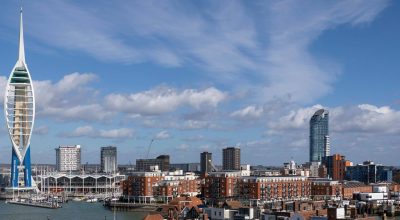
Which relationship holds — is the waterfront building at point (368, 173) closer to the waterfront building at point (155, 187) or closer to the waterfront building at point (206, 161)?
the waterfront building at point (206, 161)

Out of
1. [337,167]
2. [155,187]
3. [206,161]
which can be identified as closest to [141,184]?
[155,187]

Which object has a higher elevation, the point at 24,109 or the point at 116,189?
the point at 24,109

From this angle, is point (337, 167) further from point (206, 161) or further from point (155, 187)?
point (155, 187)

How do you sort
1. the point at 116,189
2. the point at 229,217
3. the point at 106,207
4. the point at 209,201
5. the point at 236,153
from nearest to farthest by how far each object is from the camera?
1. the point at 229,217
2. the point at 209,201
3. the point at 106,207
4. the point at 116,189
5. the point at 236,153

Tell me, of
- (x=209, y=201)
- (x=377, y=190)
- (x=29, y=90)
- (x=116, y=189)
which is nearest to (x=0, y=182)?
(x=116, y=189)

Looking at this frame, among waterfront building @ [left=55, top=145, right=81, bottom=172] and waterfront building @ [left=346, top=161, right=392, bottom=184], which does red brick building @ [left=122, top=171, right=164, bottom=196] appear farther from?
waterfront building @ [left=55, top=145, right=81, bottom=172]

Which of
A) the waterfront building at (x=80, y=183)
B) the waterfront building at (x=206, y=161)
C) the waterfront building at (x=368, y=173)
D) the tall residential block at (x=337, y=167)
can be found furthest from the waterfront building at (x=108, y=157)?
the waterfront building at (x=368, y=173)

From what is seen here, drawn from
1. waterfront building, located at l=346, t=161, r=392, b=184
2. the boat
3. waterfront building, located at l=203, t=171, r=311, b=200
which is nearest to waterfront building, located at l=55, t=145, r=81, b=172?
waterfront building, located at l=346, t=161, r=392, b=184

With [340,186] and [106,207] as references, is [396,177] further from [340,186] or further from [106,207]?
[106,207]
